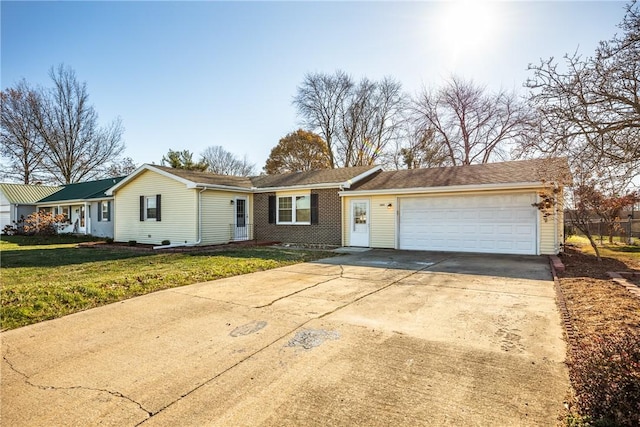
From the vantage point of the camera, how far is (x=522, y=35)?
7.99 m

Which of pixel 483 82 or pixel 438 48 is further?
pixel 483 82

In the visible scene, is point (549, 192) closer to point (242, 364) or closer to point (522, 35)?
point (522, 35)

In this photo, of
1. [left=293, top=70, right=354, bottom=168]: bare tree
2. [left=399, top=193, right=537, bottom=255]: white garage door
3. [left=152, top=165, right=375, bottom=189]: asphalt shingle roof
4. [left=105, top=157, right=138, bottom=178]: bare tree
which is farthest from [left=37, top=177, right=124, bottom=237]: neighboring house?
[left=293, top=70, right=354, bottom=168]: bare tree

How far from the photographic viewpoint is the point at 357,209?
14.7 metres

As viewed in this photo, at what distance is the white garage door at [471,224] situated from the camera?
11.5 m

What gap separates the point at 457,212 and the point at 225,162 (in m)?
39.7

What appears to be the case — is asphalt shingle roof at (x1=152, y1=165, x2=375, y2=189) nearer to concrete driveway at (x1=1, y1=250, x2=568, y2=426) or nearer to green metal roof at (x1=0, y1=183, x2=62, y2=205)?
concrete driveway at (x1=1, y1=250, x2=568, y2=426)

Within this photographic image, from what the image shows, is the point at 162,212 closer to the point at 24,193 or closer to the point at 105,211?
the point at 105,211

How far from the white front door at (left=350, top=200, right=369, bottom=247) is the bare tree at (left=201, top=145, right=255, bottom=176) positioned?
33.5 m

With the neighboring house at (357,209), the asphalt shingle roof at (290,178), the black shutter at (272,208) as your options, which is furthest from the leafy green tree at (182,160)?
the black shutter at (272,208)

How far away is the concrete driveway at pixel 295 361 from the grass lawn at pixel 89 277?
55cm

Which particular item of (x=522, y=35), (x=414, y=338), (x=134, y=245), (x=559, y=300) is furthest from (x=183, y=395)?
(x=134, y=245)

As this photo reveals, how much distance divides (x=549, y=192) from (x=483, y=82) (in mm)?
18337

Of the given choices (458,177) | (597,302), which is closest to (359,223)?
(458,177)
